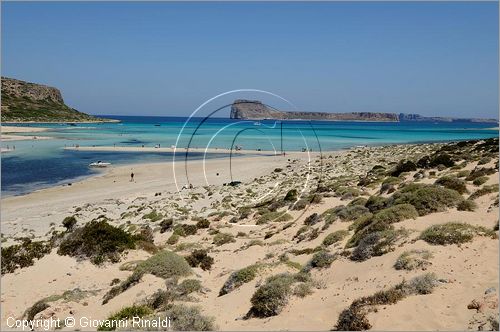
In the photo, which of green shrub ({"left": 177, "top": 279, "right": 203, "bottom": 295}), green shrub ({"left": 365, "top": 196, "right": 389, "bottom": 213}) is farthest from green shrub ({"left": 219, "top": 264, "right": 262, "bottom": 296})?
green shrub ({"left": 365, "top": 196, "right": 389, "bottom": 213})

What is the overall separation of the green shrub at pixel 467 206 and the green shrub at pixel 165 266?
11.0m

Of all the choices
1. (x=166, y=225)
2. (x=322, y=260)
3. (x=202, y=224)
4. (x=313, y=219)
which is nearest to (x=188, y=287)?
(x=322, y=260)

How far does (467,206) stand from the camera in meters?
15.8

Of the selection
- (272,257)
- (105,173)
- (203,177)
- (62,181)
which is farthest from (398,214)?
(105,173)

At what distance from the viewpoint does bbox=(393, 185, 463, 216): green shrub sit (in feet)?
52.8

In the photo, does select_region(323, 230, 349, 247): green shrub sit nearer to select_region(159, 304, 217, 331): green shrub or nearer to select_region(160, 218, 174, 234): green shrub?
select_region(159, 304, 217, 331): green shrub

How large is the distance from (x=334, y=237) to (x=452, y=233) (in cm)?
503

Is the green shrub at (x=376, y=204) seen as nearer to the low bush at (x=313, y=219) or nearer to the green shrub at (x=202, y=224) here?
the low bush at (x=313, y=219)

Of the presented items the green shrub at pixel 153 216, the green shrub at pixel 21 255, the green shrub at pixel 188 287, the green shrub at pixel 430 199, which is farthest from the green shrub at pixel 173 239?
the green shrub at pixel 430 199

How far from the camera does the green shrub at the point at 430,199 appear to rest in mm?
16083

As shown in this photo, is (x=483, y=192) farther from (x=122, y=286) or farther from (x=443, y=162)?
(x=122, y=286)

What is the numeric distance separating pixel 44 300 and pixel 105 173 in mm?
38787

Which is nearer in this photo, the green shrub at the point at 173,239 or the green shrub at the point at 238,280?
the green shrub at the point at 238,280

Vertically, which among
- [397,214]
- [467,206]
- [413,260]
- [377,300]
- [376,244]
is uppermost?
[467,206]
